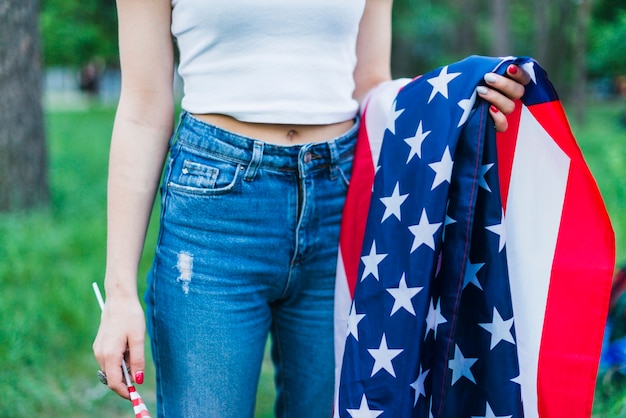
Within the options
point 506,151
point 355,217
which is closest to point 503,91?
point 506,151

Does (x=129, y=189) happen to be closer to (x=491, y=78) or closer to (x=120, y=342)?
(x=120, y=342)

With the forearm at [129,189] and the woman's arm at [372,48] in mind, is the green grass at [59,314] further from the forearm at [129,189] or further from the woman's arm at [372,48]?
the forearm at [129,189]

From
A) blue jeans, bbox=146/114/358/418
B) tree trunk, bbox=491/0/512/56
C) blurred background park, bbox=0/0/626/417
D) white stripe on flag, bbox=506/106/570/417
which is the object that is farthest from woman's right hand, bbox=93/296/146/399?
tree trunk, bbox=491/0/512/56

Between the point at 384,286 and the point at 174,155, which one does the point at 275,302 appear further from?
the point at 174,155

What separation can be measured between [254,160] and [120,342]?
479mm

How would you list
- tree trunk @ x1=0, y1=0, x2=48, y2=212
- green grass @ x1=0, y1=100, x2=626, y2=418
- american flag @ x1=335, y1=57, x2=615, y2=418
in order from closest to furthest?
american flag @ x1=335, y1=57, x2=615, y2=418 < green grass @ x1=0, y1=100, x2=626, y2=418 < tree trunk @ x1=0, y1=0, x2=48, y2=212

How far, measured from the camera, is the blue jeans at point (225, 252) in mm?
1487

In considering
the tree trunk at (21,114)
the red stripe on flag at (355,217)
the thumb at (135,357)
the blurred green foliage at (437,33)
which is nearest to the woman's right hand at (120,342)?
the thumb at (135,357)

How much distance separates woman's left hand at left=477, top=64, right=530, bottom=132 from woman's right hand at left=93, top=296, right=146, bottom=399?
88 cm

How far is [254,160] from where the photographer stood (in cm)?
148

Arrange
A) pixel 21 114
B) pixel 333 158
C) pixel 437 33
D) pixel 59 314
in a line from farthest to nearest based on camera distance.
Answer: pixel 437 33 → pixel 21 114 → pixel 59 314 → pixel 333 158

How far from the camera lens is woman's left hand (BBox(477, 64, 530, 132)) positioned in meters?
1.44

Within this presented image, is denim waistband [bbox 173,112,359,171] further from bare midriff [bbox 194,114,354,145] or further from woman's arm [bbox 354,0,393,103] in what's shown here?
woman's arm [bbox 354,0,393,103]

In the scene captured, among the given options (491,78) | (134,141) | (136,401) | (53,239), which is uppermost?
(491,78)
